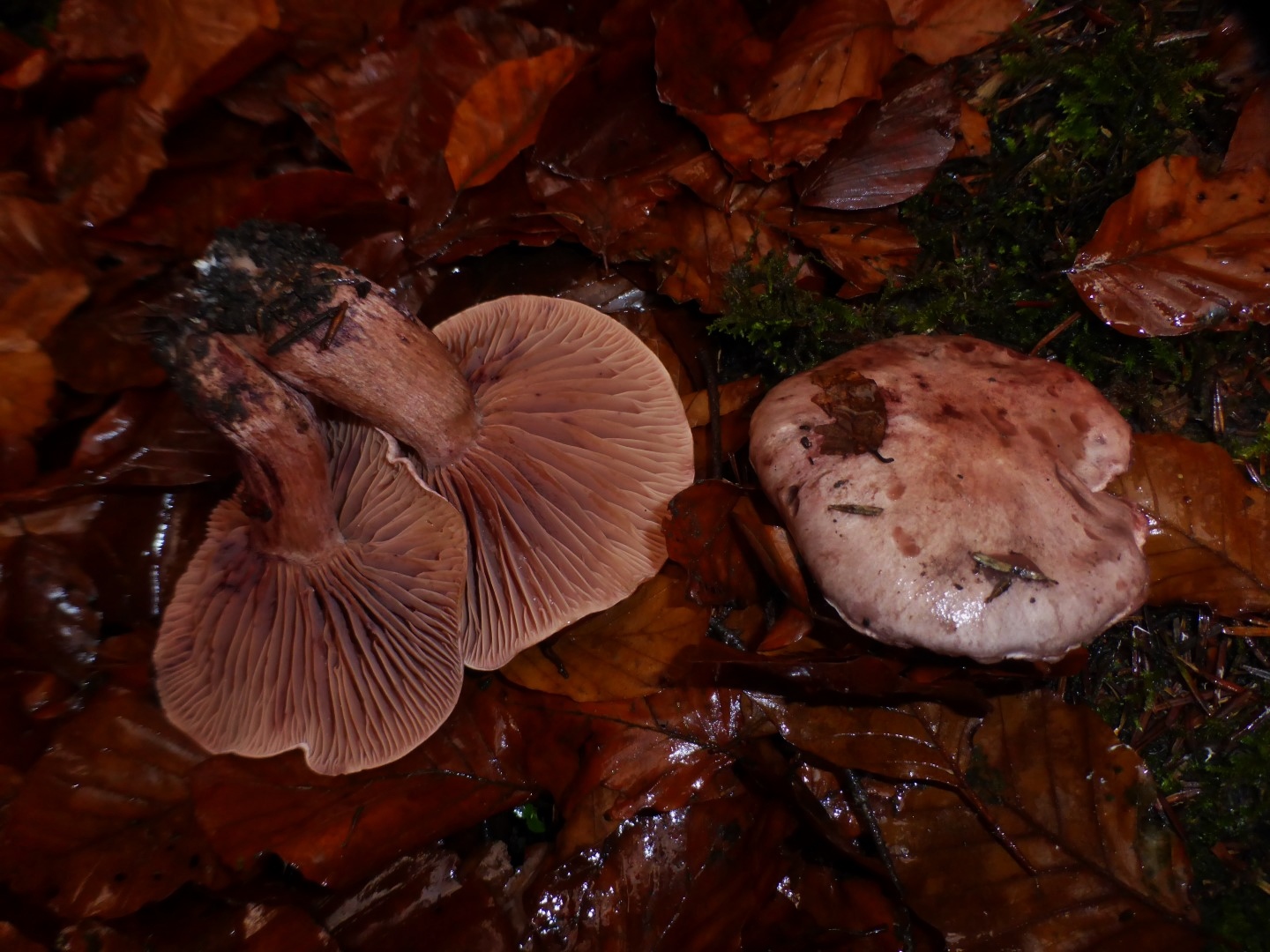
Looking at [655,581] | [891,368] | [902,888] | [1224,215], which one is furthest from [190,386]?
[1224,215]

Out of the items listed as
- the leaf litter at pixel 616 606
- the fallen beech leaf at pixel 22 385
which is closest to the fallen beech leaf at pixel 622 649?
the leaf litter at pixel 616 606

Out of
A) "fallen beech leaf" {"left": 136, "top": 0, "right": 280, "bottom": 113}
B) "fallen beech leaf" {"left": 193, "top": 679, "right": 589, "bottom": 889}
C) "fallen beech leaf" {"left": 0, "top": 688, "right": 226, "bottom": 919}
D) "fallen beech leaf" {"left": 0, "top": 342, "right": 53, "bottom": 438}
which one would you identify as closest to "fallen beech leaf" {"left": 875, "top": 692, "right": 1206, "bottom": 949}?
"fallen beech leaf" {"left": 193, "top": 679, "right": 589, "bottom": 889}

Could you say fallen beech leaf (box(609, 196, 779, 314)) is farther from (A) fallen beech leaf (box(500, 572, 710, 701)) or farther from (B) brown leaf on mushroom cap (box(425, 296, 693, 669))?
(A) fallen beech leaf (box(500, 572, 710, 701))

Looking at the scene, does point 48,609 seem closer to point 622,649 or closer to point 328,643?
point 328,643

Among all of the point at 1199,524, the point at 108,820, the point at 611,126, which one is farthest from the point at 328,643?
the point at 1199,524

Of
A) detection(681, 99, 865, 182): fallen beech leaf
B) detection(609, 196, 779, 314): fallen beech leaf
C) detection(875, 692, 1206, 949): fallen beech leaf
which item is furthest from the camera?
detection(609, 196, 779, 314): fallen beech leaf

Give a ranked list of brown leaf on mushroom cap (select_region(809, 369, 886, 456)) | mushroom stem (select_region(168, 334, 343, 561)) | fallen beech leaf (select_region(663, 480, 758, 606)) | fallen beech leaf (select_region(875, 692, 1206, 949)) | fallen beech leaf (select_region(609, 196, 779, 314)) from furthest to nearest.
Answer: fallen beech leaf (select_region(609, 196, 779, 314)) → fallen beech leaf (select_region(663, 480, 758, 606)) → fallen beech leaf (select_region(875, 692, 1206, 949)) → brown leaf on mushroom cap (select_region(809, 369, 886, 456)) → mushroom stem (select_region(168, 334, 343, 561))
